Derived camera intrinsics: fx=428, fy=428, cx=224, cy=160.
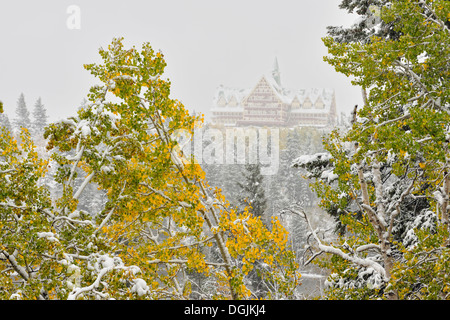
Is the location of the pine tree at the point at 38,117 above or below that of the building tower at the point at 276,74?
below

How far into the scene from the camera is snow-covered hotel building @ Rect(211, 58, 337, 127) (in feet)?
409

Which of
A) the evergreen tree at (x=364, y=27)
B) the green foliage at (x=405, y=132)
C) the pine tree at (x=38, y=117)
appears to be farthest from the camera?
the pine tree at (x=38, y=117)

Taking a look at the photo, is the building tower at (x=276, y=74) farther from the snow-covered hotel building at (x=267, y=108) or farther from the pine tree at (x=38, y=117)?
the pine tree at (x=38, y=117)

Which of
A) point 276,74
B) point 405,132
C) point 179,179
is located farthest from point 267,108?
point 405,132

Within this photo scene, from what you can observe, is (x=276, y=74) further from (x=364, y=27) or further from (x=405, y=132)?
(x=405, y=132)

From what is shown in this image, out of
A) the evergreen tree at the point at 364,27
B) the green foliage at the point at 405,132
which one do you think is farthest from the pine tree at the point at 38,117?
the green foliage at the point at 405,132

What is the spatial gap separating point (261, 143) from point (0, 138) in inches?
3005

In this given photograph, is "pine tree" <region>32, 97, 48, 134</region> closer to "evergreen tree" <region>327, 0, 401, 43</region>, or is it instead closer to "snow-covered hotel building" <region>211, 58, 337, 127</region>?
"snow-covered hotel building" <region>211, 58, 337, 127</region>

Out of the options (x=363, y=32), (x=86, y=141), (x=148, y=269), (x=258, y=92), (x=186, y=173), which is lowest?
(x=148, y=269)

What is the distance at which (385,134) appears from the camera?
20.9ft

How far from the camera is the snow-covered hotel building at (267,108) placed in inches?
4909
